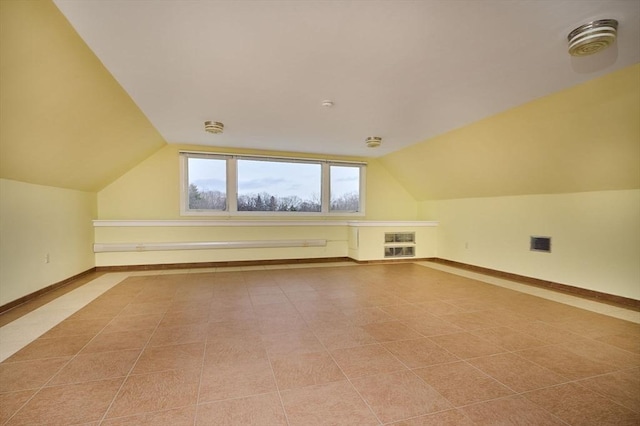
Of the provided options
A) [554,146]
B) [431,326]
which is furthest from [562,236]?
[431,326]

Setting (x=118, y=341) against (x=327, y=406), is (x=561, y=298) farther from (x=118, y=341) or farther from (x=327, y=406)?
(x=118, y=341)

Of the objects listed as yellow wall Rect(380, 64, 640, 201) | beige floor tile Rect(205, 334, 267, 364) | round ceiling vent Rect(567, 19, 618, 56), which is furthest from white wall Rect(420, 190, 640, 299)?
beige floor tile Rect(205, 334, 267, 364)

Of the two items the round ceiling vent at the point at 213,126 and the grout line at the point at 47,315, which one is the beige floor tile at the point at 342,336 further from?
the round ceiling vent at the point at 213,126

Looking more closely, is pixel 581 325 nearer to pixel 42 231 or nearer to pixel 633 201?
pixel 633 201

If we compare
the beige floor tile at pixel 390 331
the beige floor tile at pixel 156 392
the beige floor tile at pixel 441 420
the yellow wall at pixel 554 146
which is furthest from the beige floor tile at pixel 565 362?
the beige floor tile at pixel 156 392

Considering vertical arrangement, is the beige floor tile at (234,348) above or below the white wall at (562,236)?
below

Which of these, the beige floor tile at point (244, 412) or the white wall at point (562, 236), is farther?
the white wall at point (562, 236)

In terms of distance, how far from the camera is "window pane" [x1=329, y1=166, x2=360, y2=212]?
6.23 m

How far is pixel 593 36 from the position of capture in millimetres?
1864

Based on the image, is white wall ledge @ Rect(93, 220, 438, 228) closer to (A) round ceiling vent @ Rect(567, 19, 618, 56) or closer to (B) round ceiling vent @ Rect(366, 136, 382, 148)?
(B) round ceiling vent @ Rect(366, 136, 382, 148)

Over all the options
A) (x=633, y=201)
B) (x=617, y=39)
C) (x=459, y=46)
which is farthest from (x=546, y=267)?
(x=459, y=46)

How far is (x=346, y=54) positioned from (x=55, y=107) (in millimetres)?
2526

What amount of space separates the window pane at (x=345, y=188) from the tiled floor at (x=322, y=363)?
9.89 feet

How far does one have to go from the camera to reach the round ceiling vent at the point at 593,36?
5.96 ft
